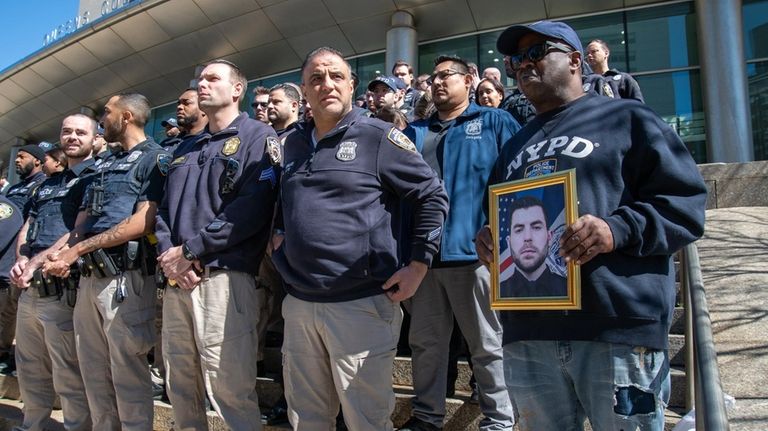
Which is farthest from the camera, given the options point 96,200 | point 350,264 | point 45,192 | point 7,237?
point 7,237

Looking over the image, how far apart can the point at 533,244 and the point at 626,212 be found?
0.32m

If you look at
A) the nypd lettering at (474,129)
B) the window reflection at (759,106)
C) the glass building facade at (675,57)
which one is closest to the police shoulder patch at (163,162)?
the nypd lettering at (474,129)

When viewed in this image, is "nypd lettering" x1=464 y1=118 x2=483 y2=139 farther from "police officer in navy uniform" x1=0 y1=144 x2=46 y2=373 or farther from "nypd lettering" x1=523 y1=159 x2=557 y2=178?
"police officer in navy uniform" x1=0 y1=144 x2=46 y2=373

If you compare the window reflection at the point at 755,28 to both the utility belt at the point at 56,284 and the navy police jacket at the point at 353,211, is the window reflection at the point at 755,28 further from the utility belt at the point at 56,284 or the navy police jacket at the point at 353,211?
the utility belt at the point at 56,284

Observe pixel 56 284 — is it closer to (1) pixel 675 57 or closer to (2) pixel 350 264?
(2) pixel 350 264

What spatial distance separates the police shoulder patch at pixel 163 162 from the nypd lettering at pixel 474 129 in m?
2.02

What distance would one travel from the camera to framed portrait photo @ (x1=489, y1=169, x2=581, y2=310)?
1.96m

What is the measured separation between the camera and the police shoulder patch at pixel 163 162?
406 centimetres

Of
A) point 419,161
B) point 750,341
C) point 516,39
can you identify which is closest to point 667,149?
point 516,39

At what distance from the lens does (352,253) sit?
2.90 m

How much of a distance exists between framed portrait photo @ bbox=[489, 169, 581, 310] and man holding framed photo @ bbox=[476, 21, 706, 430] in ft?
0.25

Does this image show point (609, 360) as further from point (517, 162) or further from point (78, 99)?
point (78, 99)

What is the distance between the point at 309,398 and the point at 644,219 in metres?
1.83

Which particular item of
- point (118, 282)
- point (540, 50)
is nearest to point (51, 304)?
point (118, 282)
